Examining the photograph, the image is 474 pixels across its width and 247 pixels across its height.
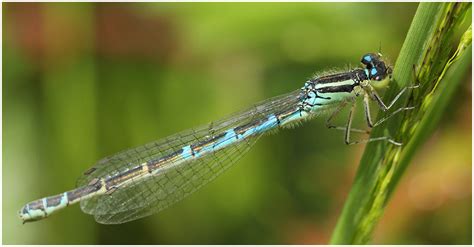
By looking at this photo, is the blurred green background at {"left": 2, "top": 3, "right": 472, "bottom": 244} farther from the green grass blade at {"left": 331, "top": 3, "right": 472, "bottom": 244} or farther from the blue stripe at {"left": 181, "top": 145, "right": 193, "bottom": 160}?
the green grass blade at {"left": 331, "top": 3, "right": 472, "bottom": 244}

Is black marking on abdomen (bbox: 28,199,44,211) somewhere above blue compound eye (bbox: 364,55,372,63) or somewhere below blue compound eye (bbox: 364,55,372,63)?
below

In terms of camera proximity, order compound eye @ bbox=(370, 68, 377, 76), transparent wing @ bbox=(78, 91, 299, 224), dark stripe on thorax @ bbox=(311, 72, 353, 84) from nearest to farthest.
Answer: compound eye @ bbox=(370, 68, 377, 76) → dark stripe on thorax @ bbox=(311, 72, 353, 84) → transparent wing @ bbox=(78, 91, 299, 224)

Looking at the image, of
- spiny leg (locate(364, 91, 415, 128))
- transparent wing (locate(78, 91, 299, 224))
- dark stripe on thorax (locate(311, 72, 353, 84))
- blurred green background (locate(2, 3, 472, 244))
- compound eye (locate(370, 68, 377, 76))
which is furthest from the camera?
blurred green background (locate(2, 3, 472, 244))

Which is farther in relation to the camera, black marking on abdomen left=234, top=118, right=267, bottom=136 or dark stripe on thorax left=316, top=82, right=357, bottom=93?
black marking on abdomen left=234, top=118, right=267, bottom=136

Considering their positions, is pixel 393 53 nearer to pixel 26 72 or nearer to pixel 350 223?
pixel 350 223

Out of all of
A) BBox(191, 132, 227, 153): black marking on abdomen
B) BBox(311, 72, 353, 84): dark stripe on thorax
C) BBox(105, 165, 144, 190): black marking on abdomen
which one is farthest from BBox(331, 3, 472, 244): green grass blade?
Result: BBox(105, 165, 144, 190): black marking on abdomen

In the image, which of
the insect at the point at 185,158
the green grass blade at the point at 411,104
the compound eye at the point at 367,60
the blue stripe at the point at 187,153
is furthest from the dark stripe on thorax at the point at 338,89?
the green grass blade at the point at 411,104

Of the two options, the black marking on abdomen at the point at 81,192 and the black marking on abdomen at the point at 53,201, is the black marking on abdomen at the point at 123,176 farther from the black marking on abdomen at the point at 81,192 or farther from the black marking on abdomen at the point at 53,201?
the black marking on abdomen at the point at 53,201

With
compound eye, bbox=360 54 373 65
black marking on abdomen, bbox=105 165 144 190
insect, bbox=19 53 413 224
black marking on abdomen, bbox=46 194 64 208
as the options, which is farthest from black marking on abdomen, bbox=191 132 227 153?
compound eye, bbox=360 54 373 65

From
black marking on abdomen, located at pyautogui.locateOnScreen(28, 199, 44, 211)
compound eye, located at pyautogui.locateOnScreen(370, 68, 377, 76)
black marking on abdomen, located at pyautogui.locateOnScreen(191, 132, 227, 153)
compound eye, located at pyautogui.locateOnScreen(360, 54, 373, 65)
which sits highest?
compound eye, located at pyautogui.locateOnScreen(360, 54, 373, 65)
